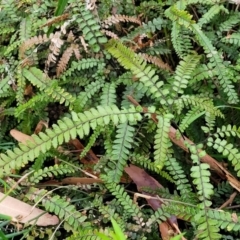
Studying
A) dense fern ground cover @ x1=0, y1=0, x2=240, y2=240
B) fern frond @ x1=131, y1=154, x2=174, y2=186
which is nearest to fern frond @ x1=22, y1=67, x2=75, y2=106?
dense fern ground cover @ x1=0, y1=0, x2=240, y2=240

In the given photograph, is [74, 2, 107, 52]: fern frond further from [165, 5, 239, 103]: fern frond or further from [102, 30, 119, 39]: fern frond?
[165, 5, 239, 103]: fern frond

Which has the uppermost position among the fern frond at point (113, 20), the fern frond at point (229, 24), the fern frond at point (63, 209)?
the fern frond at point (113, 20)

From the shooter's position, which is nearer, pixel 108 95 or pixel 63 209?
pixel 63 209

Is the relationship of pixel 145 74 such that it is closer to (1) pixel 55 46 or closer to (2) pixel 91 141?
(2) pixel 91 141

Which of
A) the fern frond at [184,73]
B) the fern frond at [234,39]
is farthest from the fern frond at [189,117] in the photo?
the fern frond at [234,39]

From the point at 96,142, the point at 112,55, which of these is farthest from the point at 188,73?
the point at 96,142

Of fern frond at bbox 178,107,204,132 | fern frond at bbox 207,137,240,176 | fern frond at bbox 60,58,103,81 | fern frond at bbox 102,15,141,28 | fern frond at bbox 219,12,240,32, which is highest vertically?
fern frond at bbox 102,15,141,28

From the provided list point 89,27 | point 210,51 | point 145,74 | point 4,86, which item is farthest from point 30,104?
point 210,51

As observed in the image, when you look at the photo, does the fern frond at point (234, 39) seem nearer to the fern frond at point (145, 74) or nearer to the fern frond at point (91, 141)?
the fern frond at point (145, 74)
